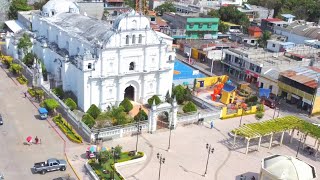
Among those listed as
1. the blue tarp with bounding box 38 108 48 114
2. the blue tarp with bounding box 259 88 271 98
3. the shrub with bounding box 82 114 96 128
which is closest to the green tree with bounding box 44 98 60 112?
the blue tarp with bounding box 38 108 48 114

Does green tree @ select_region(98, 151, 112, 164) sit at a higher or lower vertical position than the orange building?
lower

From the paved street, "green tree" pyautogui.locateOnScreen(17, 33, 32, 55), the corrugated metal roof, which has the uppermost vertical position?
"green tree" pyautogui.locateOnScreen(17, 33, 32, 55)

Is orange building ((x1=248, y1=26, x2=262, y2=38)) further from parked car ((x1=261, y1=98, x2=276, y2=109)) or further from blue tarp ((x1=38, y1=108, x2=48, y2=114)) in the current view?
blue tarp ((x1=38, y1=108, x2=48, y2=114))

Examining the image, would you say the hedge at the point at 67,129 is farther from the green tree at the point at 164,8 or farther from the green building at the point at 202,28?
the green tree at the point at 164,8

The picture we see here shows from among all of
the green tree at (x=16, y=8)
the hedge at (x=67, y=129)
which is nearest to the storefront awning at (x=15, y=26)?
the green tree at (x=16, y=8)

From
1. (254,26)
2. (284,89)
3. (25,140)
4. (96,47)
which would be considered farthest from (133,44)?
(254,26)

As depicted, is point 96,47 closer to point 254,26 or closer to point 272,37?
point 272,37
